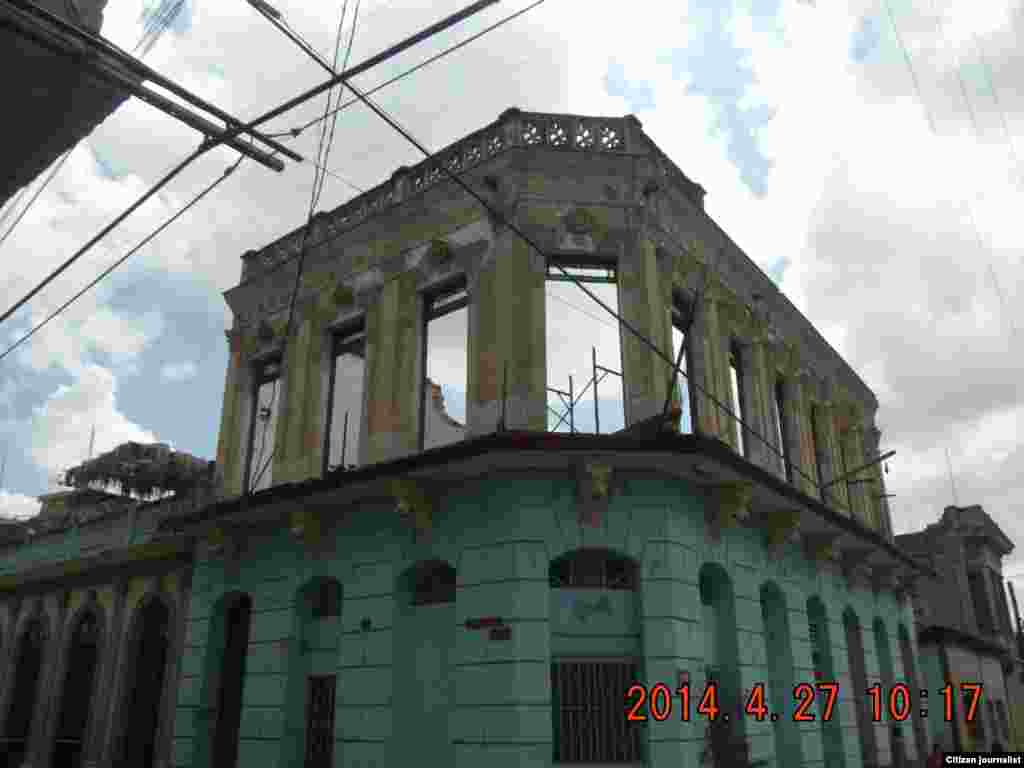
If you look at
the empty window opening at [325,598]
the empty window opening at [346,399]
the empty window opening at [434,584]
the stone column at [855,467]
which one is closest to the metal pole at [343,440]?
the empty window opening at [346,399]

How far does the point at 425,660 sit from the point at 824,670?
8247mm

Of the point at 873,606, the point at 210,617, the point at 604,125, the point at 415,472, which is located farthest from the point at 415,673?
the point at 873,606

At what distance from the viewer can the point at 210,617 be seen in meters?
15.1

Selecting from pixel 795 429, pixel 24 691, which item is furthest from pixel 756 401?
pixel 24 691

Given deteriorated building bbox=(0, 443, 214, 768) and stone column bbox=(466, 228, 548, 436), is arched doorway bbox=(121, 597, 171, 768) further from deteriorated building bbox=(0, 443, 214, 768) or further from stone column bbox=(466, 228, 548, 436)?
stone column bbox=(466, 228, 548, 436)

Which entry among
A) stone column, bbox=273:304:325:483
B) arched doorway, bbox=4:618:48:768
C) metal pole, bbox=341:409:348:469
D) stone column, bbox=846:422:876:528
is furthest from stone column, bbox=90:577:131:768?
stone column, bbox=846:422:876:528

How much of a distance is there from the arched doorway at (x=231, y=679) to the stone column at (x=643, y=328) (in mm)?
8172

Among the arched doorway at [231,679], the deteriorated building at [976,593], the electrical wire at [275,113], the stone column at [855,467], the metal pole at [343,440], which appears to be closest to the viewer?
the electrical wire at [275,113]

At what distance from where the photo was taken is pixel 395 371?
44.5ft

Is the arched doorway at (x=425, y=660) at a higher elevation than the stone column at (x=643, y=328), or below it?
below

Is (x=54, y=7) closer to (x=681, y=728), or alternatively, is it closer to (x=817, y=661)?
(x=681, y=728)

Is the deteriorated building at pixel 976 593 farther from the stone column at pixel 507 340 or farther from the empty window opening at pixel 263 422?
the empty window opening at pixel 263 422

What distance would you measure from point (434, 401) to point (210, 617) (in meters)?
5.92

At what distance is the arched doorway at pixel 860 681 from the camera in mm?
16453
